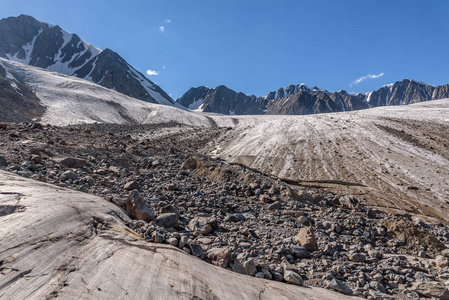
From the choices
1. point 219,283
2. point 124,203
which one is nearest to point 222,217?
point 124,203

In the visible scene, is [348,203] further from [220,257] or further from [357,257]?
[220,257]

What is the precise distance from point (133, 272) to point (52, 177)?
244 inches

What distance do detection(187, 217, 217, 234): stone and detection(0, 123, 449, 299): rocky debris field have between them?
3cm

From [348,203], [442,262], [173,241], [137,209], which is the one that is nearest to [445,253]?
[442,262]

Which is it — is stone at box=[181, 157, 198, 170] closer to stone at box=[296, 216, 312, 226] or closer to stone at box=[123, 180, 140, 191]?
stone at box=[123, 180, 140, 191]

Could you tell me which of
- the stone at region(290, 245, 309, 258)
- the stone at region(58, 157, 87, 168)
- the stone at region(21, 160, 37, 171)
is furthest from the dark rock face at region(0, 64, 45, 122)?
the stone at region(290, 245, 309, 258)

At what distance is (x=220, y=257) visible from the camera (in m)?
4.86

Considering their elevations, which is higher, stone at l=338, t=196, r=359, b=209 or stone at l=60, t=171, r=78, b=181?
stone at l=338, t=196, r=359, b=209

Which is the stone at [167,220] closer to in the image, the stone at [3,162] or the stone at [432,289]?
the stone at [432,289]

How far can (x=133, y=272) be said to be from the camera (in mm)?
3402

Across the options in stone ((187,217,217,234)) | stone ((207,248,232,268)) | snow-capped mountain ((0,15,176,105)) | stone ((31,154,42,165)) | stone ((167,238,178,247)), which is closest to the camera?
stone ((207,248,232,268))

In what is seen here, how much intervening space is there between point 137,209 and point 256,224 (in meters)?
3.62

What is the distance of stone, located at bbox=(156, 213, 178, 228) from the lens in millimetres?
6230

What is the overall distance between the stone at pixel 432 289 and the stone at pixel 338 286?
4.63 ft
